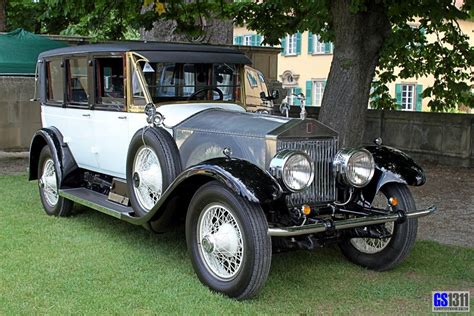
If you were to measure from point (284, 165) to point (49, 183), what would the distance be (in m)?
3.97

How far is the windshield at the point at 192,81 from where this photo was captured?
20.8 feet

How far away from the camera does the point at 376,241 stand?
5.73 metres

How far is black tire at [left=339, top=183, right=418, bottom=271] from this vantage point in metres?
5.51

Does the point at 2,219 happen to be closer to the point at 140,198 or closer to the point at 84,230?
the point at 84,230

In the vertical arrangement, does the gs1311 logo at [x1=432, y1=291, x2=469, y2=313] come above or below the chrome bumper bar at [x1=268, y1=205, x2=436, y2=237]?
below

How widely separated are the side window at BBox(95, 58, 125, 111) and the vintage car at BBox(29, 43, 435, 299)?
0.01 metres

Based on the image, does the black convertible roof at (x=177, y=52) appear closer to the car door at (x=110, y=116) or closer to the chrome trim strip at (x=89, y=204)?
the car door at (x=110, y=116)

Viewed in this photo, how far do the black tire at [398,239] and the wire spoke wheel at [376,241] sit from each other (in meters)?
0.04

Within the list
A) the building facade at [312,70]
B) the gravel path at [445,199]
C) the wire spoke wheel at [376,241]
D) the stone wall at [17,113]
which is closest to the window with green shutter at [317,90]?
the building facade at [312,70]

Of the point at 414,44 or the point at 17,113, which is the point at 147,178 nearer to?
the point at 414,44

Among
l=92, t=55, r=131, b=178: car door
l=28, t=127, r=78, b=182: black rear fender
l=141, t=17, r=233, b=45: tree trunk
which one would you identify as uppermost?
l=141, t=17, r=233, b=45: tree trunk

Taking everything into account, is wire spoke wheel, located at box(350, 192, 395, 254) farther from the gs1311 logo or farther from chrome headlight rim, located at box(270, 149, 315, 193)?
chrome headlight rim, located at box(270, 149, 315, 193)

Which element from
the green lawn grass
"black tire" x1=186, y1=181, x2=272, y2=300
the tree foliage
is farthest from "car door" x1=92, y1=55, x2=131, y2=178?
the tree foliage

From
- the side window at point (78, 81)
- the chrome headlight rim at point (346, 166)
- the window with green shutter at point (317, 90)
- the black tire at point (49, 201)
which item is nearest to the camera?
the chrome headlight rim at point (346, 166)
